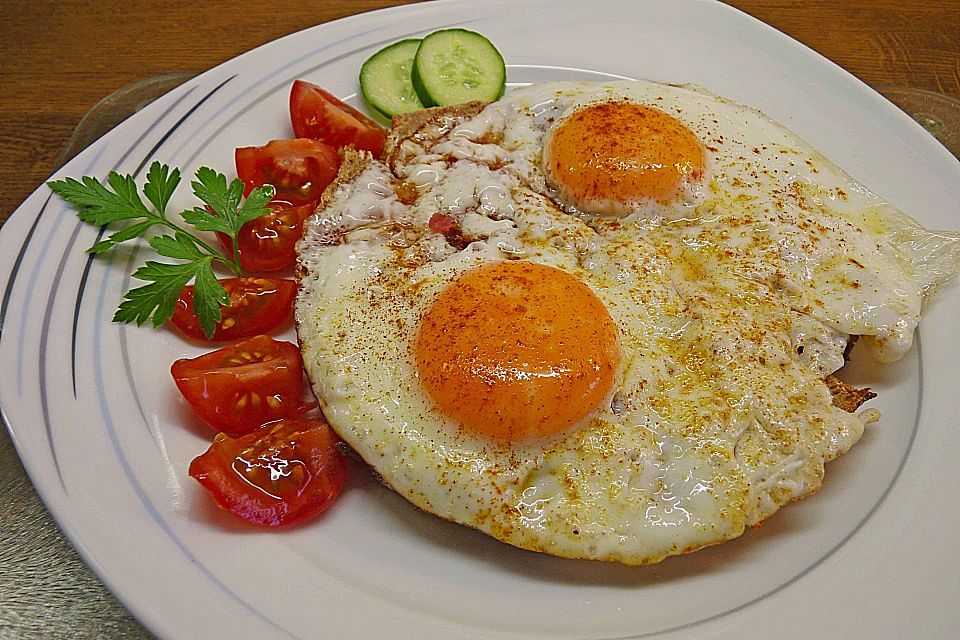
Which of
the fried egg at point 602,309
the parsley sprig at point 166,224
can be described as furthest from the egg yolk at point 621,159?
the parsley sprig at point 166,224

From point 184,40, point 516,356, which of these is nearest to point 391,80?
point 184,40

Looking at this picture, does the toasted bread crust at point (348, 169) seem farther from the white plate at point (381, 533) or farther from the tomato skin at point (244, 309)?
the white plate at point (381, 533)

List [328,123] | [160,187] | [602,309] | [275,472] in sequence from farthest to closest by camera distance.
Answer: [328,123], [160,187], [602,309], [275,472]

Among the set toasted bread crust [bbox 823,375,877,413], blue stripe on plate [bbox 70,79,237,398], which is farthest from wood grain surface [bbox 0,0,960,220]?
toasted bread crust [bbox 823,375,877,413]

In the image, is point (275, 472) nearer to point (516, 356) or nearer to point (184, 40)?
point (516, 356)

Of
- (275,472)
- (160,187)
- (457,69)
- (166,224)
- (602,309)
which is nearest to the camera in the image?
(275,472)
